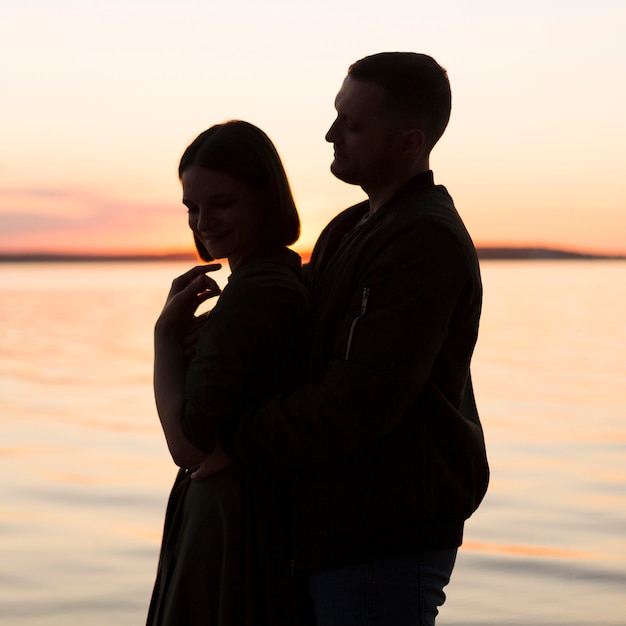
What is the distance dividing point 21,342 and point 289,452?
20.7m

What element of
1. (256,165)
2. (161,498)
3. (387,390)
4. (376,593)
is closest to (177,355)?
(256,165)

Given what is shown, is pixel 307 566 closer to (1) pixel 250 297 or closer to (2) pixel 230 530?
(2) pixel 230 530

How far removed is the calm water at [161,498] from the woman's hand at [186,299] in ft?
9.94

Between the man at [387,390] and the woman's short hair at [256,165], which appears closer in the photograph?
the man at [387,390]

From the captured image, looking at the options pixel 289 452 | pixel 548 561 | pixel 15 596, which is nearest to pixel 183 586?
pixel 289 452

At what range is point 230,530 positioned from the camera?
256 centimetres

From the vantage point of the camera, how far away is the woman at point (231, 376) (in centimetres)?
250

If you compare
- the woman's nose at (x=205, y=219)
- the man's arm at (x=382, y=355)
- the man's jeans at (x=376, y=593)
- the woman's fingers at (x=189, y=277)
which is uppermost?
the woman's nose at (x=205, y=219)

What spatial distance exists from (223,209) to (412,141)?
417 mm

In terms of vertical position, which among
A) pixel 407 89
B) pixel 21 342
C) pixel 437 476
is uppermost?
pixel 21 342

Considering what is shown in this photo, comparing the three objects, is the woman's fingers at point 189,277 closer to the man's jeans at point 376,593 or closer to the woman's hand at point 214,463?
the woman's hand at point 214,463

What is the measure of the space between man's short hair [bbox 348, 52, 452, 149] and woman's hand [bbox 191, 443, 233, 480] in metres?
0.76

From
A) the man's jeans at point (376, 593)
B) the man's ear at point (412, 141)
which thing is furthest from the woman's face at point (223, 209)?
the man's jeans at point (376, 593)

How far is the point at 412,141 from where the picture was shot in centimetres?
252
